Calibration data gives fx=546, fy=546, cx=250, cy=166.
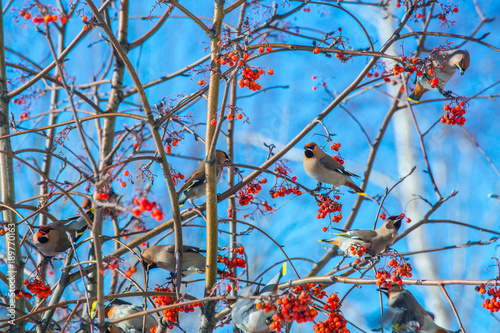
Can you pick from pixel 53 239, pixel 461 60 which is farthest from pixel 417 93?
pixel 53 239

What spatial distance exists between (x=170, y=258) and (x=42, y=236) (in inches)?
32.8

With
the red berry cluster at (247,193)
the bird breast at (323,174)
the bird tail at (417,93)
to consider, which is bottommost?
the red berry cluster at (247,193)

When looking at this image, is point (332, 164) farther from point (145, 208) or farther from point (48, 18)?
point (145, 208)

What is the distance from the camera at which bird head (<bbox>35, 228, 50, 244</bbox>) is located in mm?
2801

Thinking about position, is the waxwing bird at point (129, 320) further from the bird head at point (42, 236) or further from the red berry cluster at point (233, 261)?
the red berry cluster at point (233, 261)

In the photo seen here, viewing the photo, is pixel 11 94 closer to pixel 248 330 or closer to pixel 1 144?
pixel 1 144

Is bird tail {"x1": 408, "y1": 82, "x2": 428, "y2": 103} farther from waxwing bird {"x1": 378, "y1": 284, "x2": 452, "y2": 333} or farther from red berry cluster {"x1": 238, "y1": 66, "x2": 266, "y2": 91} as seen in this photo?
red berry cluster {"x1": 238, "y1": 66, "x2": 266, "y2": 91}

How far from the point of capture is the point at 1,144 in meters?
2.78

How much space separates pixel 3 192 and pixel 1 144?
0.84ft

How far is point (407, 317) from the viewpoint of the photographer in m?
2.81

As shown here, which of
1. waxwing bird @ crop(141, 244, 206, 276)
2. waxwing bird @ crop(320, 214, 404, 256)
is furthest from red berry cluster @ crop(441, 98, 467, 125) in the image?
waxwing bird @ crop(141, 244, 206, 276)

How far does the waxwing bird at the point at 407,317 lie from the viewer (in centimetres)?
279

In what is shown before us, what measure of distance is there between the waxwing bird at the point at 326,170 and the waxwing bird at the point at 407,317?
2.69ft

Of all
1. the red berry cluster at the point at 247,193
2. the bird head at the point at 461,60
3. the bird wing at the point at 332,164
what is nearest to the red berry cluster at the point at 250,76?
the red berry cluster at the point at 247,193
